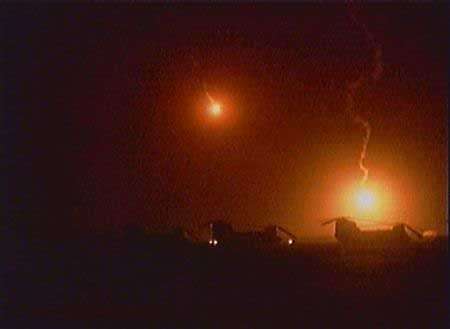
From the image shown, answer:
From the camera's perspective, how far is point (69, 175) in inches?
152

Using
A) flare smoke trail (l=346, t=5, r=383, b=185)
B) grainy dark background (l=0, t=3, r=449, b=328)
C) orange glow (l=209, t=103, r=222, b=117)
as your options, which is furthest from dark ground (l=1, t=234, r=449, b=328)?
orange glow (l=209, t=103, r=222, b=117)

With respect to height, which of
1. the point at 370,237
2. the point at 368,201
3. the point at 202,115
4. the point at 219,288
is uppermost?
the point at 202,115

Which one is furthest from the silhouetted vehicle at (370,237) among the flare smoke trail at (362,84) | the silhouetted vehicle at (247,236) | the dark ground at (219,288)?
the flare smoke trail at (362,84)

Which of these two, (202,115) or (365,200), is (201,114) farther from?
(365,200)

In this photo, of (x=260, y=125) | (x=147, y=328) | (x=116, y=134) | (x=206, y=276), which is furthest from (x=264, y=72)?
(x=147, y=328)

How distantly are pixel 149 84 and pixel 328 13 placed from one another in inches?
41.1

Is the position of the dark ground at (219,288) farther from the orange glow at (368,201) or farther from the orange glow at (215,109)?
the orange glow at (215,109)

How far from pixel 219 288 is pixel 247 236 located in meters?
0.69

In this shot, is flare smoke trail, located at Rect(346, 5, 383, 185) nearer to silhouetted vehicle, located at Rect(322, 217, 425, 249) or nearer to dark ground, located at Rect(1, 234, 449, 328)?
silhouetted vehicle, located at Rect(322, 217, 425, 249)

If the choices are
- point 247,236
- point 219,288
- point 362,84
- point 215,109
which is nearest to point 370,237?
point 247,236

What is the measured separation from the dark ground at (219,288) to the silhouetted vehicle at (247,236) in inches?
7.1

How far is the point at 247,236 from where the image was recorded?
3.40 metres

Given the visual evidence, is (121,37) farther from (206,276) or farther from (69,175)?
(206,276)

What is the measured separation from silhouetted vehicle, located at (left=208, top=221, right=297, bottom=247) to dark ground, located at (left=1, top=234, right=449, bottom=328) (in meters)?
0.18
